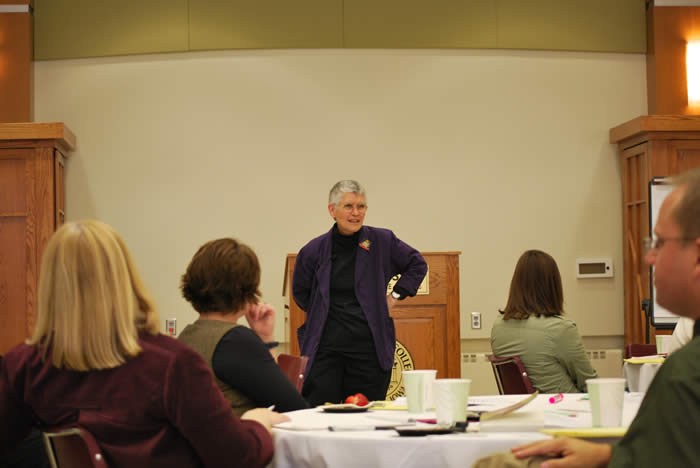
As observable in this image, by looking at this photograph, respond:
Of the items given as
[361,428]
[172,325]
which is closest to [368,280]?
[361,428]

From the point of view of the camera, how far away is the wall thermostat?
23.9ft

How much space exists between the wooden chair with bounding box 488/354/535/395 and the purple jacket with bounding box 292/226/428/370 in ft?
2.47

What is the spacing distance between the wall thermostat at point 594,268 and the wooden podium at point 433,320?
219cm

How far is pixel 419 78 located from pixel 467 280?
188 centimetres

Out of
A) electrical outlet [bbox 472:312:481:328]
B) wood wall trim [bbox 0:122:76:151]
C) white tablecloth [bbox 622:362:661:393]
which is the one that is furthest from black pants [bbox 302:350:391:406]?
A: wood wall trim [bbox 0:122:76:151]

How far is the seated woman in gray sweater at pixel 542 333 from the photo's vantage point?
12.5 feet

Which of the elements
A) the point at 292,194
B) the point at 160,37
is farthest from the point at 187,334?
the point at 160,37

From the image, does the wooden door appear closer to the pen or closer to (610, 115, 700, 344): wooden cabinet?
(610, 115, 700, 344): wooden cabinet

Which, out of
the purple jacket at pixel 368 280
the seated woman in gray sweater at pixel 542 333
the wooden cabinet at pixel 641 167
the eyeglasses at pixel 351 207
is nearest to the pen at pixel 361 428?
the seated woman in gray sweater at pixel 542 333

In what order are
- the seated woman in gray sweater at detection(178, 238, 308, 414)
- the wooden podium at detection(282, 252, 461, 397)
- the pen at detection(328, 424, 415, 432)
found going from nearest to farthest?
the pen at detection(328, 424, 415, 432), the seated woman in gray sweater at detection(178, 238, 308, 414), the wooden podium at detection(282, 252, 461, 397)

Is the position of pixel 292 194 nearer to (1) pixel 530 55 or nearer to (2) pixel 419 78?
(2) pixel 419 78

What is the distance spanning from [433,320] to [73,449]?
408cm

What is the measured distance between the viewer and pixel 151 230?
7.19 metres

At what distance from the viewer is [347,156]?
7.28 metres
